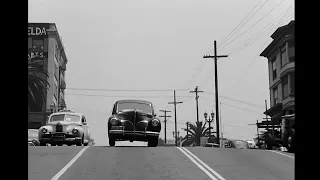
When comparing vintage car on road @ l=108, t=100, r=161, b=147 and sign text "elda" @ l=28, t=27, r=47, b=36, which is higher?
sign text "elda" @ l=28, t=27, r=47, b=36

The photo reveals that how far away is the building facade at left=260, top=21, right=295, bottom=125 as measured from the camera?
2261 inches

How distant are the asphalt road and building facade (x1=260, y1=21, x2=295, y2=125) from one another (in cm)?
3481

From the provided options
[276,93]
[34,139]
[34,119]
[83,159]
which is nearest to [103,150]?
[83,159]

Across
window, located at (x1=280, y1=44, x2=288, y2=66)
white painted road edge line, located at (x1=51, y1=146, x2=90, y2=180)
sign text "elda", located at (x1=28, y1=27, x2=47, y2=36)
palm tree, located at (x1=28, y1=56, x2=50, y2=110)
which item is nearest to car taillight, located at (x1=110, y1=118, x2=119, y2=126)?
white painted road edge line, located at (x1=51, y1=146, x2=90, y2=180)

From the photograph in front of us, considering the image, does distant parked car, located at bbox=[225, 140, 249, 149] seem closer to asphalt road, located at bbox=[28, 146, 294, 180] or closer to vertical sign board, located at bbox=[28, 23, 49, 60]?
vertical sign board, located at bbox=[28, 23, 49, 60]

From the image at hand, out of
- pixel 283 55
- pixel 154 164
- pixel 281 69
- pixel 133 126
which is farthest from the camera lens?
pixel 283 55

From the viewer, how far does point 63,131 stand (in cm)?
2586

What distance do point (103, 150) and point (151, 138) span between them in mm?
3616

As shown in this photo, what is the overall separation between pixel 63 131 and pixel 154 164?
10.1m

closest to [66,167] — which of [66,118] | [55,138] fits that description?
[55,138]

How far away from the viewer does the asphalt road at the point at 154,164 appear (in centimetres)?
1420

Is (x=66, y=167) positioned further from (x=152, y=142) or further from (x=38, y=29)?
(x=38, y=29)

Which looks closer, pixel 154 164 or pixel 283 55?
pixel 154 164
